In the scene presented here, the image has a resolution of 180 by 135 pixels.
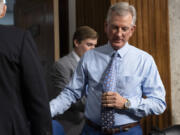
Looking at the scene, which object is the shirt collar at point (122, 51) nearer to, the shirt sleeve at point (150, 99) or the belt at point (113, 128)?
the shirt sleeve at point (150, 99)

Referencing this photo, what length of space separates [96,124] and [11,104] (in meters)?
0.59

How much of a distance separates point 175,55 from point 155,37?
37cm

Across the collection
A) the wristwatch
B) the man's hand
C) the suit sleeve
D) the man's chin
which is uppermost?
the man's chin

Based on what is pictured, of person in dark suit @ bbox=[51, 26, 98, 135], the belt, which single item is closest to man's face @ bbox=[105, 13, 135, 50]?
the belt

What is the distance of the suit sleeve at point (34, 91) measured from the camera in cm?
118

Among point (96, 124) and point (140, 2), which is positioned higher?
point (140, 2)

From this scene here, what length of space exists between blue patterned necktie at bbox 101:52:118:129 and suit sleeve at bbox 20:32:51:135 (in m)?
0.41

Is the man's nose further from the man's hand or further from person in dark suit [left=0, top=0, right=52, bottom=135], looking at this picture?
person in dark suit [left=0, top=0, right=52, bottom=135]

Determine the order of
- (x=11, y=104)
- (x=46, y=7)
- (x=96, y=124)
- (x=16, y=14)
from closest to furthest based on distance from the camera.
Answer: (x=11, y=104) → (x=96, y=124) → (x=46, y=7) → (x=16, y=14)

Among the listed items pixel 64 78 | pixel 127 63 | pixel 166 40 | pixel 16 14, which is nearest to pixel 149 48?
pixel 166 40

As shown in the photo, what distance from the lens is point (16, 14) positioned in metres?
4.30

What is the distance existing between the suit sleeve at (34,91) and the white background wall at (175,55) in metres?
2.40

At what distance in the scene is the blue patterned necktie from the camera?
1.56 meters

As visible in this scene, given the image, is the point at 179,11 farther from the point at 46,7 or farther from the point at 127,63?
the point at 127,63
